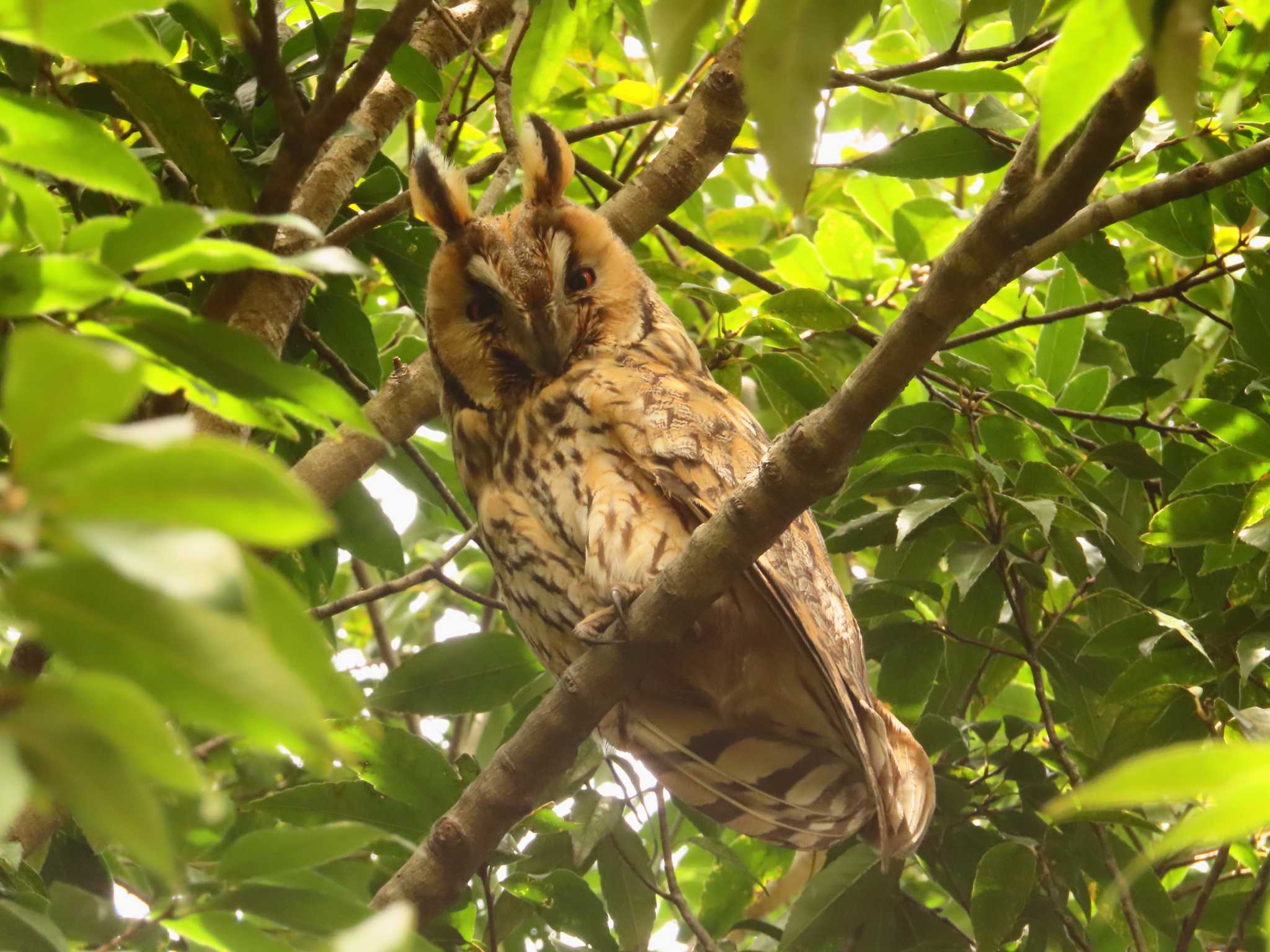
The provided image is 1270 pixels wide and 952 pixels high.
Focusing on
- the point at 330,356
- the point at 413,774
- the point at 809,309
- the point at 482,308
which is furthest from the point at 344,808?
the point at 809,309

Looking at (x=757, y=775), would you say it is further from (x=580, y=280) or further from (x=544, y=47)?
(x=544, y=47)

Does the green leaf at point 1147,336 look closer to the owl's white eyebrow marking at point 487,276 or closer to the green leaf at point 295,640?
the owl's white eyebrow marking at point 487,276

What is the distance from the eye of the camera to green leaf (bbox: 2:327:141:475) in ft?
1.78

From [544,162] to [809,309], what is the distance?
2.16ft

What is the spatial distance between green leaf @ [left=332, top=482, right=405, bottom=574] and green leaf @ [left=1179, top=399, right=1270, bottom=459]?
1485 mm

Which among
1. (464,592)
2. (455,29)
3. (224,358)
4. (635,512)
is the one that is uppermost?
(455,29)

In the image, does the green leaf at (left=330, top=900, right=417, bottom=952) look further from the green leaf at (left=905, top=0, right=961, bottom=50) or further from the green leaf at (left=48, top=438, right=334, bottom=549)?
the green leaf at (left=905, top=0, right=961, bottom=50)

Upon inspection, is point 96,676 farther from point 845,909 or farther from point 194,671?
point 845,909

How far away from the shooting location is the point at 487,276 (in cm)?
242

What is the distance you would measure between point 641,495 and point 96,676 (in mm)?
1678

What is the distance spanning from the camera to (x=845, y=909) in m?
2.21

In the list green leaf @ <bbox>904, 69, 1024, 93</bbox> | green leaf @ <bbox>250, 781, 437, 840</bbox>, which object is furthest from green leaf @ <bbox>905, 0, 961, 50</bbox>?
green leaf @ <bbox>250, 781, 437, 840</bbox>

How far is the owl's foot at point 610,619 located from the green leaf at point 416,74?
94cm

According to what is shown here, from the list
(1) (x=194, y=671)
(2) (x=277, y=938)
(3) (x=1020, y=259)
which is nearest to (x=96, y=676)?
(1) (x=194, y=671)
